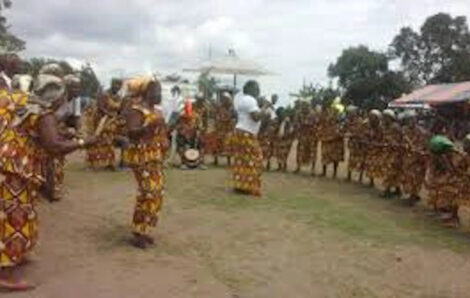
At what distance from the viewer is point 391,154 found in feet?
48.8

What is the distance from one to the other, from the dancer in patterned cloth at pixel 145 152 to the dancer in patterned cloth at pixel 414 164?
18.7 ft

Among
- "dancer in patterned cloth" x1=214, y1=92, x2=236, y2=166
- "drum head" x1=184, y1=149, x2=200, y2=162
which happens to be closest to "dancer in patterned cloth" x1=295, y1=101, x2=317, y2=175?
"dancer in patterned cloth" x1=214, y1=92, x2=236, y2=166

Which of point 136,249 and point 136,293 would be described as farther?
point 136,249

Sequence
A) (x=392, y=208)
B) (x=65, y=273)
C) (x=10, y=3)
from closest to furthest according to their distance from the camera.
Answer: (x=65, y=273) → (x=392, y=208) → (x=10, y=3)

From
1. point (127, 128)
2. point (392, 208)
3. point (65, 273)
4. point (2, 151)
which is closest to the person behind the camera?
point (2, 151)

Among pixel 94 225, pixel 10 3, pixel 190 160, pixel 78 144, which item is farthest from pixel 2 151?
pixel 10 3

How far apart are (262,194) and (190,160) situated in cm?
413

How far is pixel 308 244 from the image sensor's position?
989 cm

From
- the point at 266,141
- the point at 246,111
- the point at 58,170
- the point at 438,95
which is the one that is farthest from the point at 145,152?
the point at 438,95

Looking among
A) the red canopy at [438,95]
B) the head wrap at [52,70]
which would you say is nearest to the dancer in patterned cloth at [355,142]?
the head wrap at [52,70]

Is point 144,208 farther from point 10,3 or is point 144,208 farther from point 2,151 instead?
point 10,3

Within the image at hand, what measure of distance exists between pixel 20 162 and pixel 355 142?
34.4 ft

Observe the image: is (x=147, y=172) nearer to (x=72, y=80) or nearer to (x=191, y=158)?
(x=72, y=80)

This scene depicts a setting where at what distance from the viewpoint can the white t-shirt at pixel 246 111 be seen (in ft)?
43.3
